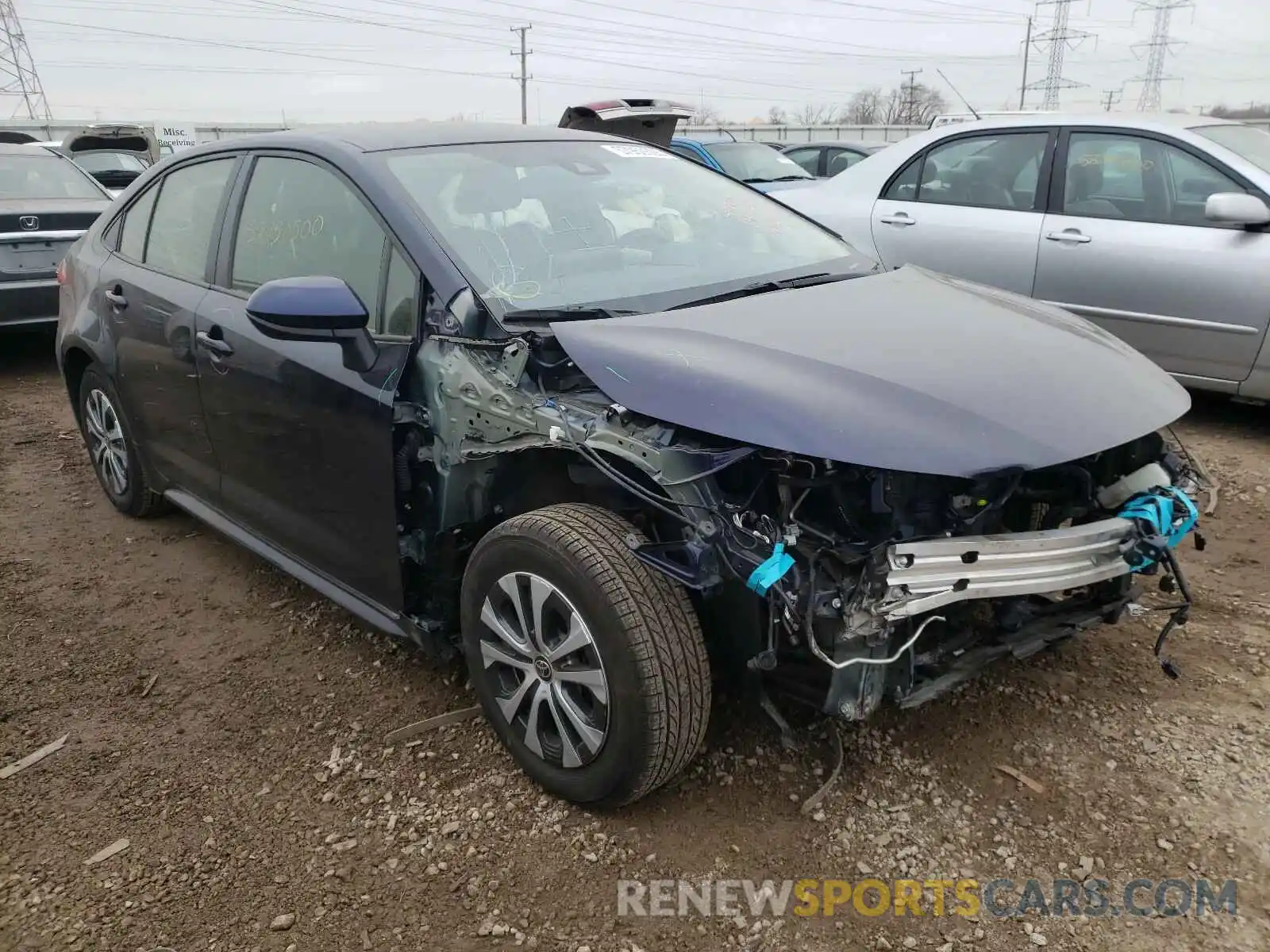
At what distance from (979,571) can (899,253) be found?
13.4 feet

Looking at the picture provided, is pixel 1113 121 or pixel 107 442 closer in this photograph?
pixel 107 442

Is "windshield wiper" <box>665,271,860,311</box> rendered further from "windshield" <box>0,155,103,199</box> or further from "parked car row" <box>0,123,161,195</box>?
"parked car row" <box>0,123,161,195</box>

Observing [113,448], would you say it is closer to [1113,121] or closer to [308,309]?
[308,309]

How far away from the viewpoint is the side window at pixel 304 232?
2.70 m

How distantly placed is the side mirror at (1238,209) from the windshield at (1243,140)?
44 cm

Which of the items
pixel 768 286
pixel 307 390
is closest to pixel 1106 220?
pixel 768 286

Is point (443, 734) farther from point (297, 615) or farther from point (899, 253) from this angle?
point (899, 253)

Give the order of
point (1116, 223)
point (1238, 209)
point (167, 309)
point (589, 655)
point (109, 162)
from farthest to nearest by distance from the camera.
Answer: point (109, 162)
point (1116, 223)
point (1238, 209)
point (167, 309)
point (589, 655)

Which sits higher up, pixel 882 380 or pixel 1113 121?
pixel 1113 121

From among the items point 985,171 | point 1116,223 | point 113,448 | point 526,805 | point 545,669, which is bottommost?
point 526,805

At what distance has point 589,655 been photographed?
2.22 m

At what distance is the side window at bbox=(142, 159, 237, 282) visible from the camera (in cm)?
331

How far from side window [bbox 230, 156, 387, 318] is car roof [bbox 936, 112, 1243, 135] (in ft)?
13.5

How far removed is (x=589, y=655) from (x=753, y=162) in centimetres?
836
